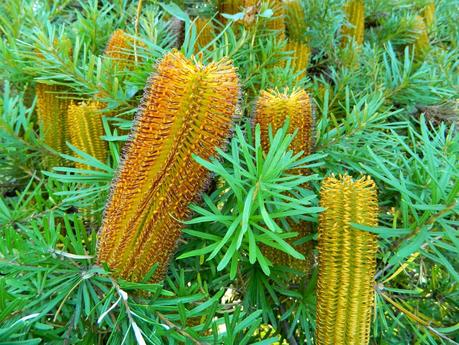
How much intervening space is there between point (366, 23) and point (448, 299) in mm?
447

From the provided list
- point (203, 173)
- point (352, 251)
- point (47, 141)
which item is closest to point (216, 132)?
point (203, 173)

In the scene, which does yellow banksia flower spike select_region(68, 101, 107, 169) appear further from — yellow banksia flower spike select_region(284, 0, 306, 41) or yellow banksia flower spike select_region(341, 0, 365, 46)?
yellow banksia flower spike select_region(341, 0, 365, 46)

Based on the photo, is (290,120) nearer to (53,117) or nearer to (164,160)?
(164,160)

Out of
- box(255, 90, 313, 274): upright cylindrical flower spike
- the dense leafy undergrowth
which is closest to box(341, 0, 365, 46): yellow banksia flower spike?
the dense leafy undergrowth

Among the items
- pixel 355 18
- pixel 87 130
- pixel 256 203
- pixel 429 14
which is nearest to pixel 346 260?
pixel 256 203

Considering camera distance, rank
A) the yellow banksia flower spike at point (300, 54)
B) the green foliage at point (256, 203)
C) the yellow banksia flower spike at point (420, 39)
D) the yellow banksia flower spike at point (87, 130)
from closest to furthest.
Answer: the green foliage at point (256, 203), the yellow banksia flower spike at point (87, 130), the yellow banksia flower spike at point (300, 54), the yellow banksia flower spike at point (420, 39)

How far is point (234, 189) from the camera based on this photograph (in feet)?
1.11

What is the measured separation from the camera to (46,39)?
46 centimetres

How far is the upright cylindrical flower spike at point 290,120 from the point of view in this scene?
0.40m

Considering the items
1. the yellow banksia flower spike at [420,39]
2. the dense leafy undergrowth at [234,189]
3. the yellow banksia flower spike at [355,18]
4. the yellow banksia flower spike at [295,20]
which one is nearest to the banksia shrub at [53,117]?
the dense leafy undergrowth at [234,189]

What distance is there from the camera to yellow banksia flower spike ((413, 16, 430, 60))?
0.70m

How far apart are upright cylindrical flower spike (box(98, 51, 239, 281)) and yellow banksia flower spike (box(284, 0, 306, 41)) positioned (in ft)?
0.89

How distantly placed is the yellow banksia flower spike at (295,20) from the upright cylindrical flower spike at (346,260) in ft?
0.93

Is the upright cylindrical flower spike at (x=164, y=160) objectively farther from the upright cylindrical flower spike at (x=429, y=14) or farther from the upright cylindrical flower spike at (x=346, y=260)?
the upright cylindrical flower spike at (x=429, y=14)
